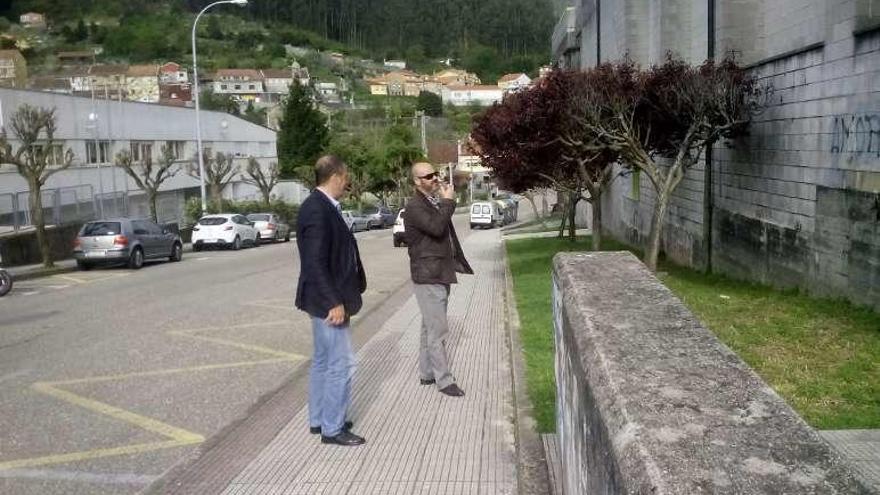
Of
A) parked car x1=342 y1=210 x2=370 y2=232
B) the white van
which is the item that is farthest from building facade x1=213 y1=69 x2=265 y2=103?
the white van

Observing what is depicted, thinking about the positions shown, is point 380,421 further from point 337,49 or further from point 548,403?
point 337,49

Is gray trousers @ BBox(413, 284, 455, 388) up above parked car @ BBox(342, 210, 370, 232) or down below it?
above

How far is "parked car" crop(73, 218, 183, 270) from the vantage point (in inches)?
851

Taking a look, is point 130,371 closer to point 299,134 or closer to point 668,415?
point 668,415

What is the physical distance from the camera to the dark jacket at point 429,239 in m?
6.31

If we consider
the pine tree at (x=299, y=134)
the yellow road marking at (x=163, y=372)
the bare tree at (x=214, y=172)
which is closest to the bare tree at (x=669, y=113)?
the yellow road marking at (x=163, y=372)

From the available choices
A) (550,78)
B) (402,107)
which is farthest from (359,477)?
(402,107)

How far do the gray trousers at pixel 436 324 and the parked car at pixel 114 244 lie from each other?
16995 millimetres

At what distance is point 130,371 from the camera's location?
8211 mm

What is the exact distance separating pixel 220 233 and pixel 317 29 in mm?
164546

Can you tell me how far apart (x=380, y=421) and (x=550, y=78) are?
9.53 meters

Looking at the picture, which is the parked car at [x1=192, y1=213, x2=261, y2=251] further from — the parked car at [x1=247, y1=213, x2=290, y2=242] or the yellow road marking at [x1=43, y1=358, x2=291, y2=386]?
the yellow road marking at [x1=43, y1=358, x2=291, y2=386]

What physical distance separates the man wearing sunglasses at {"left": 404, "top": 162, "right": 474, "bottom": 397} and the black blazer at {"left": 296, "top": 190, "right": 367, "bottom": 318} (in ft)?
3.39

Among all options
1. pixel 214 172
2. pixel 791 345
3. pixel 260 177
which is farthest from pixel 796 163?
pixel 260 177
